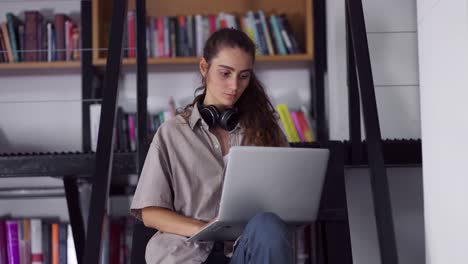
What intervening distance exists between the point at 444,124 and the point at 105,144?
87cm

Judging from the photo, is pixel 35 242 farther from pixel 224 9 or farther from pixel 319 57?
pixel 319 57

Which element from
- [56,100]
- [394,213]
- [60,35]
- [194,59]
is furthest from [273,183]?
[56,100]

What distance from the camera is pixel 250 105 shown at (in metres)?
2.02

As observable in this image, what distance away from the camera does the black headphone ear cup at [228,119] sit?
1.90 metres

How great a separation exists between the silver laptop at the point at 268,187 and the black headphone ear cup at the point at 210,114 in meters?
0.30

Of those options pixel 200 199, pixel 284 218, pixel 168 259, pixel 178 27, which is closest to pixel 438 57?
pixel 284 218

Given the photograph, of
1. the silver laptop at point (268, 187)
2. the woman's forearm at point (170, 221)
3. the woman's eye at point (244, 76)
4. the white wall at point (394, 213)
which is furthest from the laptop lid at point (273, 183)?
the white wall at point (394, 213)

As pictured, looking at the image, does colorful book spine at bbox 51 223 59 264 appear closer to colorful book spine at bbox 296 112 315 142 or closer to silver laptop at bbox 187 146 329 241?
colorful book spine at bbox 296 112 315 142

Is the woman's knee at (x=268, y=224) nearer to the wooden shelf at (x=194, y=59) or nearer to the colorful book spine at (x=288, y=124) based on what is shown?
the colorful book spine at (x=288, y=124)

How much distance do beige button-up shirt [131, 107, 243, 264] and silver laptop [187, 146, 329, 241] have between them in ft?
0.29

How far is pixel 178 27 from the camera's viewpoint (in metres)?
3.31

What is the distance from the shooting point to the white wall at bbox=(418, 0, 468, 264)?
57.2 inches

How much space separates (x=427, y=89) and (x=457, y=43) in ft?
0.91

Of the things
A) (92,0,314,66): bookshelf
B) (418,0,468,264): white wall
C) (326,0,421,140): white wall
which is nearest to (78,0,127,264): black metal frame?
(418,0,468,264): white wall
